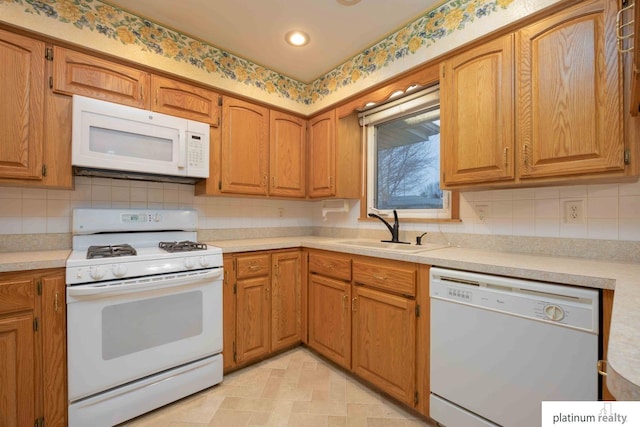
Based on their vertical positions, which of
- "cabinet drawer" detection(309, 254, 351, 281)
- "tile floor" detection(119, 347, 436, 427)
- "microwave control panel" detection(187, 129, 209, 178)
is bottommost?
"tile floor" detection(119, 347, 436, 427)

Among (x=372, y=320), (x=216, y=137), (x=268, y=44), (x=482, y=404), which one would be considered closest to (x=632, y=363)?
(x=482, y=404)

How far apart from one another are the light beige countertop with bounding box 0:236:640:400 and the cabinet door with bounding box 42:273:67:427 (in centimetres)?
13

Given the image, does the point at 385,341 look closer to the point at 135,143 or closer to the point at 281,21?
the point at 135,143

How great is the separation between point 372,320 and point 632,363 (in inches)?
57.6

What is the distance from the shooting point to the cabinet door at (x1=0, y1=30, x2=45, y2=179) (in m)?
1.48

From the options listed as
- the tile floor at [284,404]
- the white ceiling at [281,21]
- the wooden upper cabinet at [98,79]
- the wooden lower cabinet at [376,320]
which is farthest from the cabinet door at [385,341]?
the wooden upper cabinet at [98,79]

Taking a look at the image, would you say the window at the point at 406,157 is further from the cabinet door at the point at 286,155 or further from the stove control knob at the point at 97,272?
the stove control knob at the point at 97,272

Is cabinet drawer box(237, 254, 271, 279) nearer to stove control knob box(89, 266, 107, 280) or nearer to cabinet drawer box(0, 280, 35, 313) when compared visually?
stove control knob box(89, 266, 107, 280)

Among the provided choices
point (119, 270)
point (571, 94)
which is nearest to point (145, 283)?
point (119, 270)

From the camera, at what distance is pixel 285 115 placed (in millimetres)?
2611

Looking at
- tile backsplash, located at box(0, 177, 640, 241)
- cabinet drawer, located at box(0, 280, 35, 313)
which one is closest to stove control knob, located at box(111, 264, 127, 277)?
cabinet drawer, located at box(0, 280, 35, 313)

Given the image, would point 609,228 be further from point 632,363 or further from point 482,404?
point 632,363

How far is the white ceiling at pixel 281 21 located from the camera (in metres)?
1.77

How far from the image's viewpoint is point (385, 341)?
5.60 feet
